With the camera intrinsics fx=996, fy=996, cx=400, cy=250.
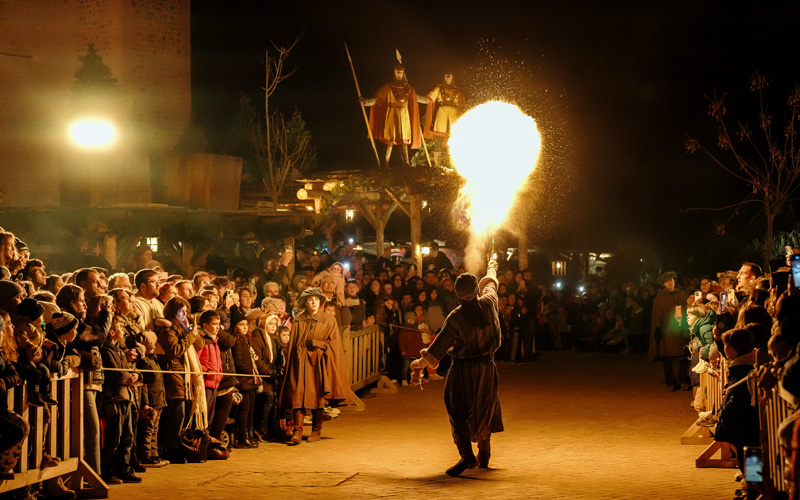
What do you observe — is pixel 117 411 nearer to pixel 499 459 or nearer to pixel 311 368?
pixel 311 368

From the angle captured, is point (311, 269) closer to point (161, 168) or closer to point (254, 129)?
point (161, 168)

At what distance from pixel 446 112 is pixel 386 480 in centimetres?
1186

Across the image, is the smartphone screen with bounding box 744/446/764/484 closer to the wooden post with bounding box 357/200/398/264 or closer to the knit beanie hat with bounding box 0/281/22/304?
the knit beanie hat with bounding box 0/281/22/304

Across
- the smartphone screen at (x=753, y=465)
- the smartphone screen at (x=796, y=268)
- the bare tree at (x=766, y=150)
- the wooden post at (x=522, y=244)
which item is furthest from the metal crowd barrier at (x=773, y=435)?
the wooden post at (x=522, y=244)

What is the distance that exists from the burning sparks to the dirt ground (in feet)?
9.18

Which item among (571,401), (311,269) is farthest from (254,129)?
(571,401)

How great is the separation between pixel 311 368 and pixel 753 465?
5361mm

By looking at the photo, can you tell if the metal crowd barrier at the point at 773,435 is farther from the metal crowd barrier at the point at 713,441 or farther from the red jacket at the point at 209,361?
the red jacket at the point at 209,361

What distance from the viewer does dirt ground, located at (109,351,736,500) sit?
8.21 metres

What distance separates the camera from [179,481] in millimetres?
8734

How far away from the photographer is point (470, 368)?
930 cm

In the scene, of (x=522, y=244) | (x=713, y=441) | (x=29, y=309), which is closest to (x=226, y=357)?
(x=29, y=309)

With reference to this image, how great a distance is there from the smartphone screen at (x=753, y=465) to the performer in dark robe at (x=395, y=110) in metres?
13.1

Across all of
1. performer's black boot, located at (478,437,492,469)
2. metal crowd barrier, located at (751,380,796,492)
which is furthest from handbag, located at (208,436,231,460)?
metal crowd barrier, located at (751,380,796,492)
